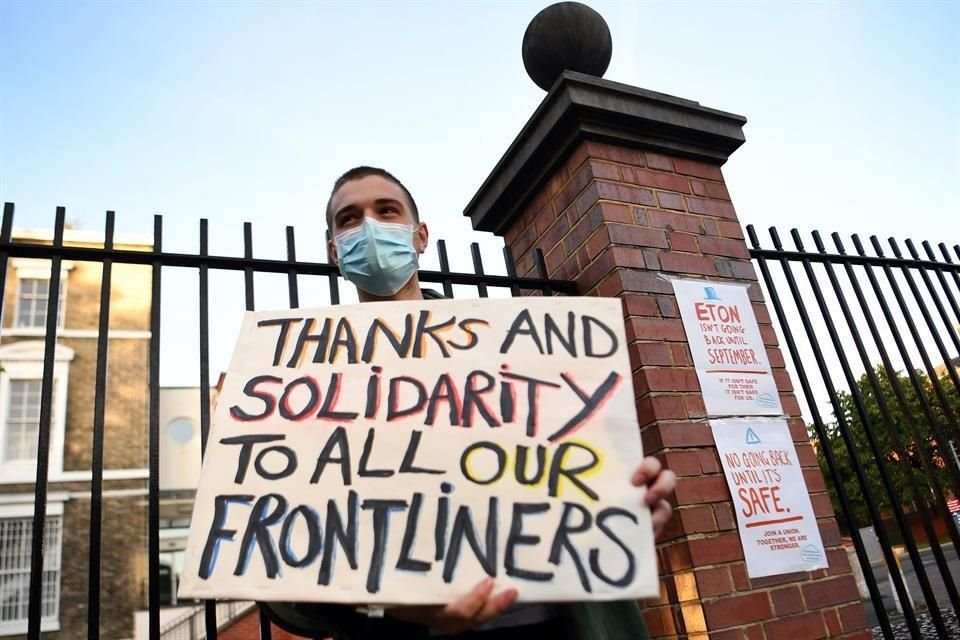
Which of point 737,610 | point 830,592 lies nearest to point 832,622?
point 830,592

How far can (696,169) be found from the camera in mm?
3084

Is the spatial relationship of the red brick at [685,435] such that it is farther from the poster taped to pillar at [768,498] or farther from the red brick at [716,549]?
the red brick at [716,549]

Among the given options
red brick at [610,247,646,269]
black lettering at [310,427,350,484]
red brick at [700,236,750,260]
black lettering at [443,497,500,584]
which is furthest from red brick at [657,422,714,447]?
black lettering at [310,427,350,484]

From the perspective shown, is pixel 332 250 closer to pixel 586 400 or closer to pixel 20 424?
pixel 586 400

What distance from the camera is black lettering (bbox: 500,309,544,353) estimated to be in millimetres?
1454

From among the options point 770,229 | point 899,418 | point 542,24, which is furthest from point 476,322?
point 899,418

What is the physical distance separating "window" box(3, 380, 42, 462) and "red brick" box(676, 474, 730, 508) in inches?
767

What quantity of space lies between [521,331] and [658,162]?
73.0 inches

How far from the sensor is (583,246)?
108 inches

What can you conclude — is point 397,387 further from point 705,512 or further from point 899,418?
point 899,418

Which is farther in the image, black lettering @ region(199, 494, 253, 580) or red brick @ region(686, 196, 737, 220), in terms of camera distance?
red brick @ region(686, 196, 737, 220)

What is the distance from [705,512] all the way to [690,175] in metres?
1.62

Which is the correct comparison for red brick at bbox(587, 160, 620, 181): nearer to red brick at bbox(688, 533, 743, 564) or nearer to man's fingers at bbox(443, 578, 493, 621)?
red brick at bbox(688, 533, 743, 564)

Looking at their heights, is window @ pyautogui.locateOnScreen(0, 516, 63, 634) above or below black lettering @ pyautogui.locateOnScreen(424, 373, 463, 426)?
above
